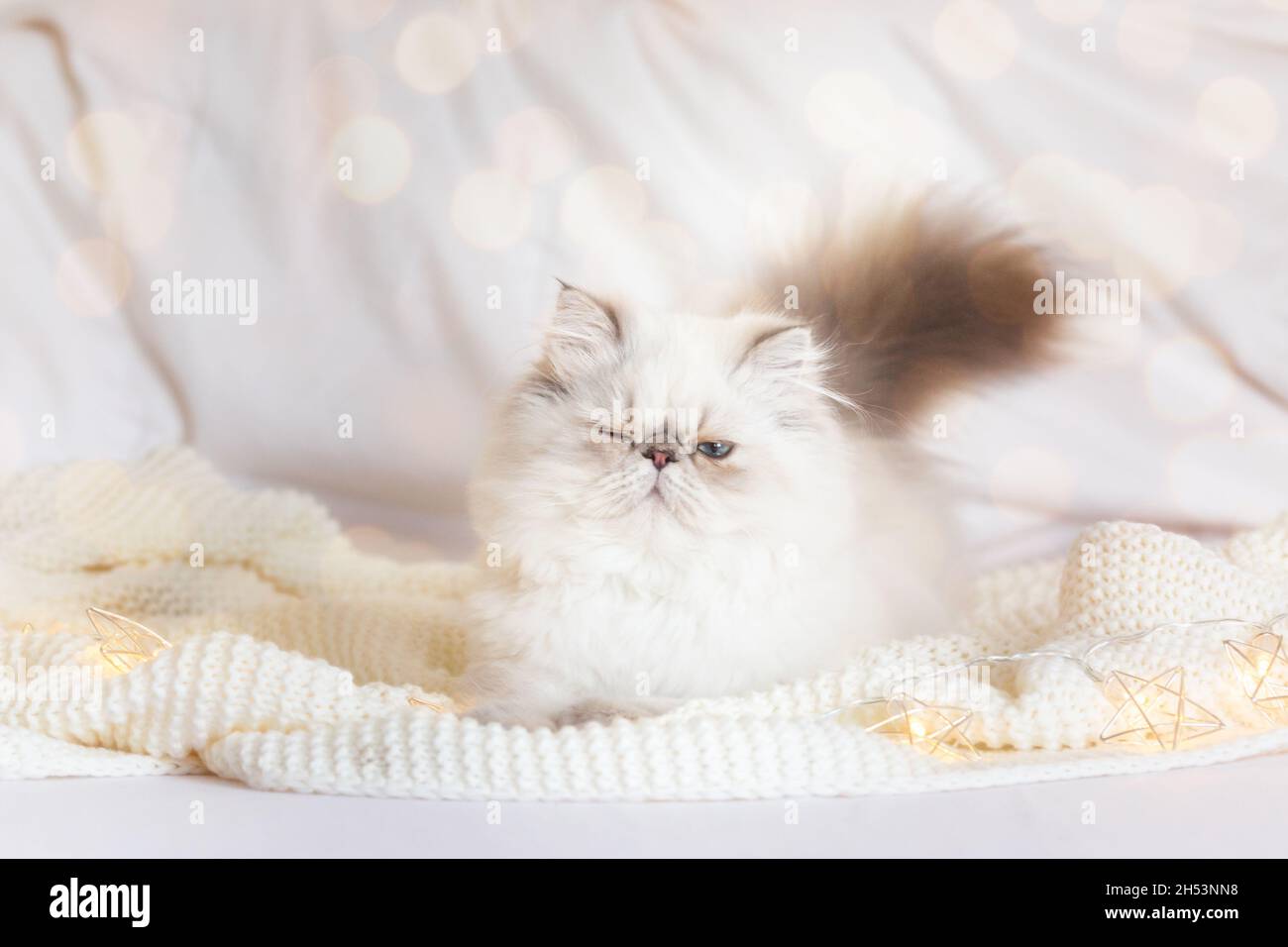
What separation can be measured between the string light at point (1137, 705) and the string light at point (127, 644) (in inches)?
36.8

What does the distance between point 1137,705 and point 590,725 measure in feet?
2.21

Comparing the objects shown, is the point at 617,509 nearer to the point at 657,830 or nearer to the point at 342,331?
the point at 657,830

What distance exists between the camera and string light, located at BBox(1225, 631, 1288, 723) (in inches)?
61.9

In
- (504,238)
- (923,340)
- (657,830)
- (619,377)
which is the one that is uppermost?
(504,238)

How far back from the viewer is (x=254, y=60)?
8.69 feet

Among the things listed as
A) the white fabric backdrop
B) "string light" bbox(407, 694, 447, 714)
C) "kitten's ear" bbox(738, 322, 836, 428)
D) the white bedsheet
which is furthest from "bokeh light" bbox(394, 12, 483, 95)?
the white bedsheet

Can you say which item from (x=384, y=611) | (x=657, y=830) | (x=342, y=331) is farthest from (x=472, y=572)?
(x=657, y=830)

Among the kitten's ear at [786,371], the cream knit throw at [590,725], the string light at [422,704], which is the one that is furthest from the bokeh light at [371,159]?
the string light at [422,704]

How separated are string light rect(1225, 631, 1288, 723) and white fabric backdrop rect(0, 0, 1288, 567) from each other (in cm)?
94

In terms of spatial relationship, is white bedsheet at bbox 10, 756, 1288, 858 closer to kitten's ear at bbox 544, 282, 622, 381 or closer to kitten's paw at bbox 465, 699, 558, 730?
kitten's paw at bbox 465, 699, 558, 730

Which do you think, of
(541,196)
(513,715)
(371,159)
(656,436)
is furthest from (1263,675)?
(371,159)

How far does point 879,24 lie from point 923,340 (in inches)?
34.3

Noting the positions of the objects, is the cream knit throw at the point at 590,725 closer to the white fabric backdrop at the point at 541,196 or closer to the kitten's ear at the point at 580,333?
the kitten's ear at the point at 580,333

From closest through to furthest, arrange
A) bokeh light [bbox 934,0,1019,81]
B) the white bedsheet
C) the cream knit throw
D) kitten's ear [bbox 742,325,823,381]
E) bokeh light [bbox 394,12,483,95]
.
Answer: the white bedsheet, the cream knit throw, kitten's ear [bbox 742,325,823,381], bokeh light [bbox 934,0,1019,81], bokeh light [bbox 394,12,483,95]
